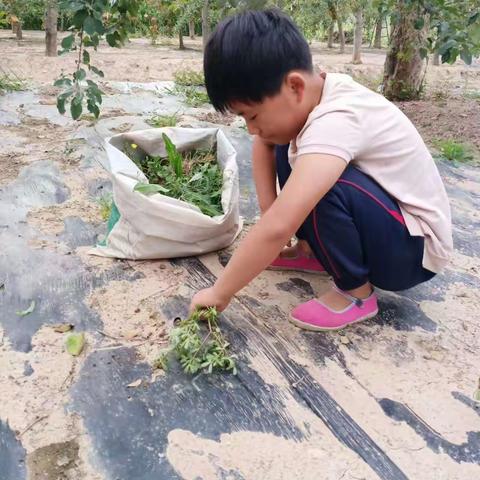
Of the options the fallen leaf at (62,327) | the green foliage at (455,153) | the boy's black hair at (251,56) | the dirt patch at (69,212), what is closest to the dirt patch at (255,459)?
the fallen leaf at (62,327)

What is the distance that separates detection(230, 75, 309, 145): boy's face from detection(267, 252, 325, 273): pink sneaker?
1.66ft

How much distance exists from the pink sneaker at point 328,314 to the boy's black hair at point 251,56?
580 mm

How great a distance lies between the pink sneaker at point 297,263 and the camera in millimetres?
1637

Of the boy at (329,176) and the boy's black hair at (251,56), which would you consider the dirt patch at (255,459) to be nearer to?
the boy at (329,176)

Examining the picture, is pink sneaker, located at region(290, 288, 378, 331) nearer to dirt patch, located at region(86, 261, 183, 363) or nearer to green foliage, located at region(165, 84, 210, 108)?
dirt patch, located at region(86, 261, 183, 363)

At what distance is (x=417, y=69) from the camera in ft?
14.6

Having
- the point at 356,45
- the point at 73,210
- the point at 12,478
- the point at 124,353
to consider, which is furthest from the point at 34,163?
the point at 356,45

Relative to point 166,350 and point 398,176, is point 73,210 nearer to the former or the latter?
point 166,350

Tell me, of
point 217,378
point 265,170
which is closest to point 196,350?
point 217,378

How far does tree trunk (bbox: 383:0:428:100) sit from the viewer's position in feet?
13.7

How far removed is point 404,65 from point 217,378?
399 centimetres

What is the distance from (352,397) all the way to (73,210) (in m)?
1.33

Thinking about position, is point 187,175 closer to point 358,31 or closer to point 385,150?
point 385,150

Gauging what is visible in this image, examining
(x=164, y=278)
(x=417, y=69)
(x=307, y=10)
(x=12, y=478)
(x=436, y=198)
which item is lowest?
(x=12, y=478)
